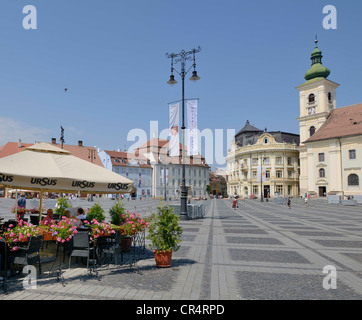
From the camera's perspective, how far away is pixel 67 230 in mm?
6867

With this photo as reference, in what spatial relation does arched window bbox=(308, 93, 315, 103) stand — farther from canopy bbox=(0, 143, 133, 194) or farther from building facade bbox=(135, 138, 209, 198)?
canopy bbox=(0, 143, 133, 194)

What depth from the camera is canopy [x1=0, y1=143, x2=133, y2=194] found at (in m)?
6.20

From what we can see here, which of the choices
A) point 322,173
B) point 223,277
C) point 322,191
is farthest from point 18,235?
point 322,191

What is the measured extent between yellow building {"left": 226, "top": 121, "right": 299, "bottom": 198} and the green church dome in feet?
60.1

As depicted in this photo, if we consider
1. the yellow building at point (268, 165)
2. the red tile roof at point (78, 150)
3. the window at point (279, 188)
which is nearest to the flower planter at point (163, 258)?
the yellow building at point (268, 165)

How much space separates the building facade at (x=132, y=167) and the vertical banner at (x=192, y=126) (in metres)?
59.3

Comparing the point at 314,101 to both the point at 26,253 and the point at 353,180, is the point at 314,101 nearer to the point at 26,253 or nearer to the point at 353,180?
the point at 353,180

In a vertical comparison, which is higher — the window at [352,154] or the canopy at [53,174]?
the window at [352,154]

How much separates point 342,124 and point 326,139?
15.0 ft

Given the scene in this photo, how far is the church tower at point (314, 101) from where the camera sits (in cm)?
6412

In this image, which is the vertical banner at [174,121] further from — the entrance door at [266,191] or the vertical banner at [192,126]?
the entrance door at [266,191]

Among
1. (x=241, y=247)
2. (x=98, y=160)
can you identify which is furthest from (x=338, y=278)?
(x=98, y=160)
